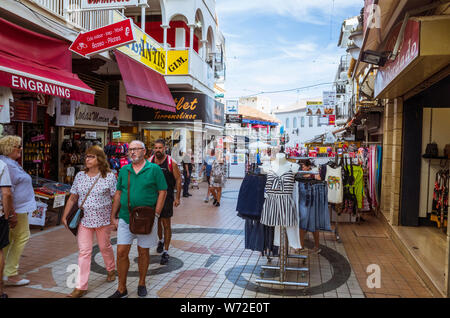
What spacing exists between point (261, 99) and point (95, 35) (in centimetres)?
5750

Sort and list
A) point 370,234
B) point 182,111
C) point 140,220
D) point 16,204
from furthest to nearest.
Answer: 1. point 182,111
2. point 370,234
3. point 16,204
4. point 140,220

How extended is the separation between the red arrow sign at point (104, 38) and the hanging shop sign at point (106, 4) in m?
0.35

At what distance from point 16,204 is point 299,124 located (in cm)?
5198

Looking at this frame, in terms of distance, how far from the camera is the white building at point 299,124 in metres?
51.6

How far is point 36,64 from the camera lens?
6930 mm

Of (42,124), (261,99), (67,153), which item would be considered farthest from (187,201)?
(261,99)

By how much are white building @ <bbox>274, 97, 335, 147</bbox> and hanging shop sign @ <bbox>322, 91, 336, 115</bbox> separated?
28.3m

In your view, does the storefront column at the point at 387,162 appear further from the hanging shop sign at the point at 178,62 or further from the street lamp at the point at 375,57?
the hanging shop sign at the point at 178,62

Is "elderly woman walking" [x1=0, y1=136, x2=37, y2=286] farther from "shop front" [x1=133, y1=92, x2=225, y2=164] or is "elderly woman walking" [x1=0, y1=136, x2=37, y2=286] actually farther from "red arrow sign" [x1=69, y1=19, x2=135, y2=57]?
"shop front" [x1=133, y1=92, x2=225, y2=164]

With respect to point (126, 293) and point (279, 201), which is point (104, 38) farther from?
point (126, 293)

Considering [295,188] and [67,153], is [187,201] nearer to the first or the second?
[67,153]

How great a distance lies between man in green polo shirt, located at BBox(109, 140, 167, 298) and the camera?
4.07 m

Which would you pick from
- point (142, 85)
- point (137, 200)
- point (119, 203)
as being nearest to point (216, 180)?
point (142, 85)

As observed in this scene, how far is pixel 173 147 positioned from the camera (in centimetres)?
1543
